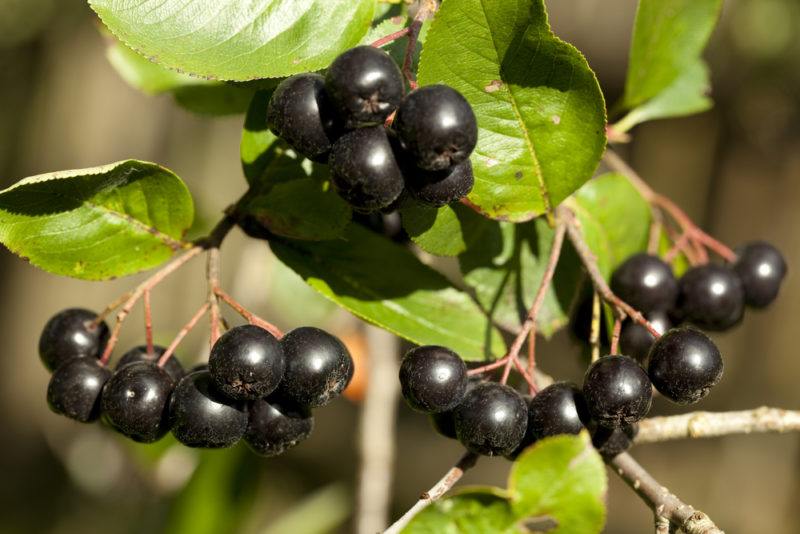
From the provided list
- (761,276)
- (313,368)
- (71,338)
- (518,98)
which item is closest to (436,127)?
(518,98)

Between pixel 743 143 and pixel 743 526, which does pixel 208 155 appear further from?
pixel 743 526

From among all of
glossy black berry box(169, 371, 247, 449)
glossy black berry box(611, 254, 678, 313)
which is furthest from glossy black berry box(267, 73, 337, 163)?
glossy black berry box(611, 254, 678, 313)

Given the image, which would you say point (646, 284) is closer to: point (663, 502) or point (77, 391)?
point (663, 502)

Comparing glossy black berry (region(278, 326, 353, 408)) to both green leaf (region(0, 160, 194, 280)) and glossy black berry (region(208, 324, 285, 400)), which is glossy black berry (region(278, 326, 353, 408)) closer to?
glossy black berry (region(208, 324, 285, 400))

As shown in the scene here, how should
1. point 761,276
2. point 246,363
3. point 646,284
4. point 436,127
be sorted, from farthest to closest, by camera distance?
point 761,276
point 646,284
point 246,363
point 436,127

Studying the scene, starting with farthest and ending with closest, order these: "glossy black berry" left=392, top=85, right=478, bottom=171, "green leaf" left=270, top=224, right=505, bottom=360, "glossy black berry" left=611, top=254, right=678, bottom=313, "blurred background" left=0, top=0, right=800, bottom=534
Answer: "blurred background" left=0, top=0, right=800, bottom=534, "glossy black berry" left=611, top=254, right=678, bottom=313, "green leaf" left=270, top=224, right=505, bottom=360, "glossy black berry" left=392, top=85, right=478, bottom=171

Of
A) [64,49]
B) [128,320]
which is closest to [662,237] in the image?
[128,320]
